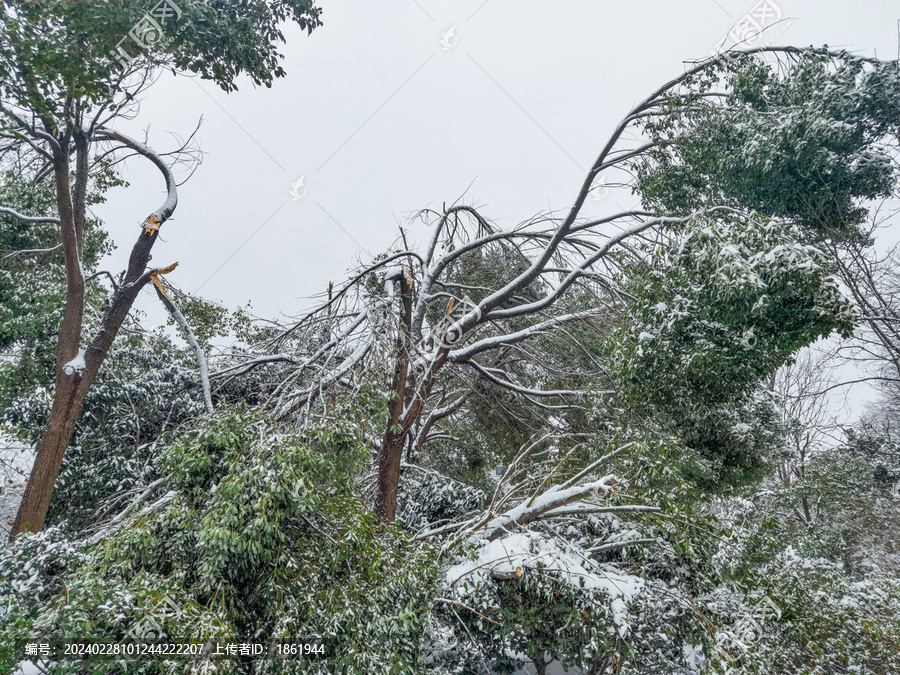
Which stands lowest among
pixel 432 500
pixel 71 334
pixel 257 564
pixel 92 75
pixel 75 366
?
pixel 257 564

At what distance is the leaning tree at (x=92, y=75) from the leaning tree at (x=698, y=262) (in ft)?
6.35

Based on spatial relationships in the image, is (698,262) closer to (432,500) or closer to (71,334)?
(432,500)

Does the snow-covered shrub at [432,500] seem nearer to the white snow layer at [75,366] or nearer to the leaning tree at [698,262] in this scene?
the leaning tree at [698,262]

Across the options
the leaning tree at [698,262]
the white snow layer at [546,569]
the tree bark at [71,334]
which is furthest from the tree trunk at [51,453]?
the white snow layer at [546,569]

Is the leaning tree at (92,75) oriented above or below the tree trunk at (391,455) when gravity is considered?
above

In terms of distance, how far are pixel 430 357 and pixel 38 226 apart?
8.50 m

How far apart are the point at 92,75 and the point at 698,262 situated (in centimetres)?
590

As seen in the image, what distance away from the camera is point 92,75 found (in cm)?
495

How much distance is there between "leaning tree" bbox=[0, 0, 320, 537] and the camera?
4680 mm

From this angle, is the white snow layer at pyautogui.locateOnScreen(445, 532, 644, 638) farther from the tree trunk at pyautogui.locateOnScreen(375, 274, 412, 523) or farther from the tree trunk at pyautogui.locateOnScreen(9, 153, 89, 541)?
the tree trunk at pyautogui.locateOnScreen(9, 153, 89, 541)

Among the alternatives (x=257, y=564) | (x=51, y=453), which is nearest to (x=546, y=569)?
(x=257, y=564)

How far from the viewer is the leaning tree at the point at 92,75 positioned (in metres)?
4.68

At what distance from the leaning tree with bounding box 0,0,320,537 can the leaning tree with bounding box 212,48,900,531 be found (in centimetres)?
194

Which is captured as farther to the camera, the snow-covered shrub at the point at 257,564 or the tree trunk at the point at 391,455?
the tree trunk at the point at 391,455
